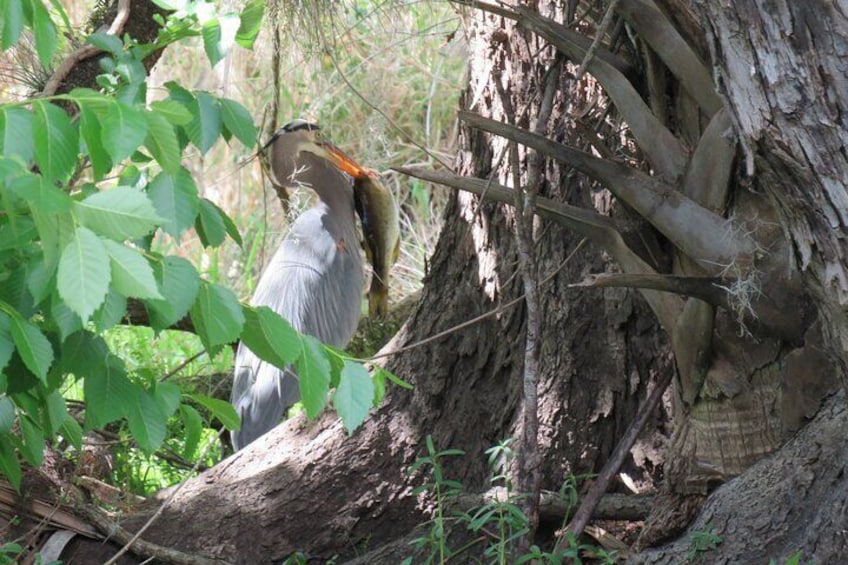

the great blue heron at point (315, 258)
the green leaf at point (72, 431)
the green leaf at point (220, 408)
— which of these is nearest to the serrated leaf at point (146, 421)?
the green leaf at point (220, 408)

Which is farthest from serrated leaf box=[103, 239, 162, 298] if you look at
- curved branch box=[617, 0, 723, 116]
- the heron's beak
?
the heron's beak

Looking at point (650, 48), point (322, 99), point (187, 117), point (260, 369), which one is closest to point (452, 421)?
point (650, 48)

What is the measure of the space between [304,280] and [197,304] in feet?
11.2

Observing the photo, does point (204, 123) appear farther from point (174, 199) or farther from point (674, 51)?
point (674, 51)

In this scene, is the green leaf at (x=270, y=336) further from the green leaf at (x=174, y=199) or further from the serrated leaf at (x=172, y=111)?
the serrated leaf at (x=172, y=111)

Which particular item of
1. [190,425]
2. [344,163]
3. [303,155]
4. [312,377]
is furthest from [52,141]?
[303,155]

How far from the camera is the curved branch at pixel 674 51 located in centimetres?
201

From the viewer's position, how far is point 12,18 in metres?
1.51

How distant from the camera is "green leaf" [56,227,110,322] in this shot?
1.15 metres

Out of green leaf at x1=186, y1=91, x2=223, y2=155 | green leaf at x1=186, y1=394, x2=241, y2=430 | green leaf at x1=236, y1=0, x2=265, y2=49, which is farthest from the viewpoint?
green leaf at x1=186, y1=394, x2=241, y2=430

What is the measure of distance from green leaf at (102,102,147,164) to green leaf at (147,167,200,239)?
0.14 m

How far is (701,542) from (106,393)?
107cm

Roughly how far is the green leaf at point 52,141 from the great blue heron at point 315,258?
3250mm

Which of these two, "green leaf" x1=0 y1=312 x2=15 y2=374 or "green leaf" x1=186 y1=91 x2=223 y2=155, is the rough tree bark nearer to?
"green leaf" x1=186 y1=91 x2=223 y2=155
